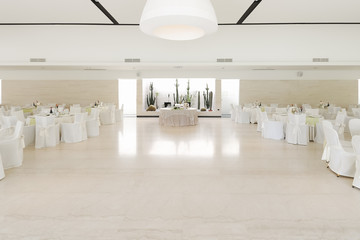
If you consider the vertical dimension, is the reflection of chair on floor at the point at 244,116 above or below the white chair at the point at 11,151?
above

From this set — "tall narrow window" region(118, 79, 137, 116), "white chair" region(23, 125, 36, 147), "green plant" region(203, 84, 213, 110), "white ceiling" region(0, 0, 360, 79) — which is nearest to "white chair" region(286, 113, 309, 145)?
"white ceiling" region(0, 0, 360, 79)

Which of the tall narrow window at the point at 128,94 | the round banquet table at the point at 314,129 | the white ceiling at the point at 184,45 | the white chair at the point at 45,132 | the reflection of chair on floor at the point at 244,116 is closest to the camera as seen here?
the white chair at the point at 45,132

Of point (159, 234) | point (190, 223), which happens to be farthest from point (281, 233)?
point (159, 234)

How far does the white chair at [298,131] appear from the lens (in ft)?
25.2

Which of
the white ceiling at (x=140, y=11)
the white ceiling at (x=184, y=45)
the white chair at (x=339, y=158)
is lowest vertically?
the white chair at (x=339, y=158)

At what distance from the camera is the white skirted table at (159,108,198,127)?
11992 millimetres

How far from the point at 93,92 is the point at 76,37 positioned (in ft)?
22.2

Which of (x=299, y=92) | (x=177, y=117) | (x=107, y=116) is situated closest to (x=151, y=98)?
(x=107, y=116)

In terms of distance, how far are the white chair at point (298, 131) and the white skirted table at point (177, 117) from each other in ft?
16.4

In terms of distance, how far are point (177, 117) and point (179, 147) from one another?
472 cm

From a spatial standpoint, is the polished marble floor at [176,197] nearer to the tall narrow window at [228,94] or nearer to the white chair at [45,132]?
the white chair at [45,132]

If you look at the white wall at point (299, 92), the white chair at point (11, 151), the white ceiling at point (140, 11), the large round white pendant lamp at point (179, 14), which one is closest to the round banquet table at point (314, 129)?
the white ceiling at point (140, 11)

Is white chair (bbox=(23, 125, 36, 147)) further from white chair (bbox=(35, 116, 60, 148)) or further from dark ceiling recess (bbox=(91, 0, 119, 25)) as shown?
dark ceiling recess (bbox=(91, 0, 119, 25))

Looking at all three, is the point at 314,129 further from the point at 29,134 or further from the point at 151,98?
the point at 151,98
